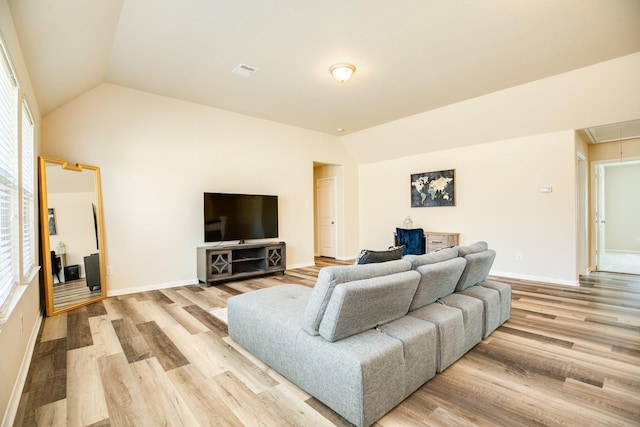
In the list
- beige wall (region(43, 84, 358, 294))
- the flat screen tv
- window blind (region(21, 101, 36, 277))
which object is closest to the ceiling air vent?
beige wall (region(43, 84, 358, 294))

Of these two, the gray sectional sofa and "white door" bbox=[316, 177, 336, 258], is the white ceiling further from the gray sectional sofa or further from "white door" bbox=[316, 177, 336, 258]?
"white door" bbox=[316, 177, 336, 258]

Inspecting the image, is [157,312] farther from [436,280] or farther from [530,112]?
[530,112]

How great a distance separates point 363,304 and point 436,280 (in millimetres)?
810

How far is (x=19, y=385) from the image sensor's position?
1.87 metres

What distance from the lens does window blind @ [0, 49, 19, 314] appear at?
5.98 ft

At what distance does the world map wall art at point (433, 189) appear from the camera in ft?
18.6

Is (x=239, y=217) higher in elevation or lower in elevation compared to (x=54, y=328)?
higher

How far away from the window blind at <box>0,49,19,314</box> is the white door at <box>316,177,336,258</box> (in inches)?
218

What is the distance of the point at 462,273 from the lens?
8.70 ft

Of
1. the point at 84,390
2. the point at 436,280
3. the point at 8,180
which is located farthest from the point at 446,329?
the point at 8,180

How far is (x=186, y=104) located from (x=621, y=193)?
1046 centimetres

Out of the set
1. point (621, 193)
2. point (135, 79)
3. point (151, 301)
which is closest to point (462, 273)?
point (151, 301)

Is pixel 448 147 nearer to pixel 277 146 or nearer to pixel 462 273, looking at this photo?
pixel 277 146

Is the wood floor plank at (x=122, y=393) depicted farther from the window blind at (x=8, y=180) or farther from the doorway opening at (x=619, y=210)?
the doorway opening at (x=619, y=210)
